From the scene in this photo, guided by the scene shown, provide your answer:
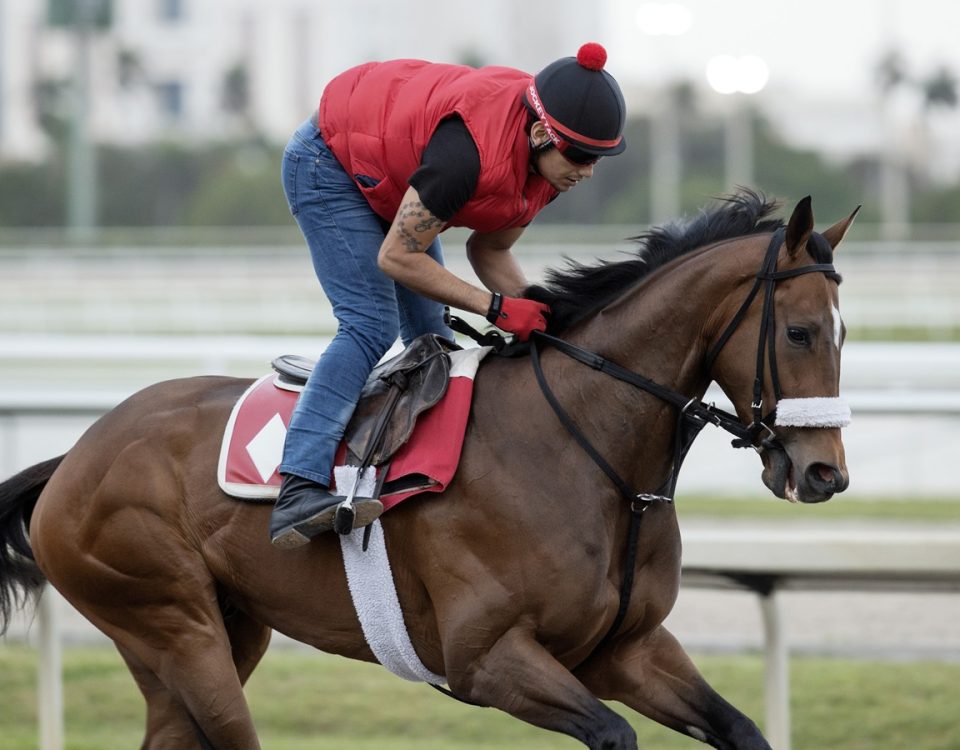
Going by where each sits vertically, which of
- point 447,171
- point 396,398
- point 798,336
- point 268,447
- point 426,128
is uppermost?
point 426,128

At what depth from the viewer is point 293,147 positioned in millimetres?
3750

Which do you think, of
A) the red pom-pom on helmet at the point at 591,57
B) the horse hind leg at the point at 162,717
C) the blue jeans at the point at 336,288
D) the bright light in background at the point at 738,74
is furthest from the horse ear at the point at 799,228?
the bright light in background at the point at 738,74

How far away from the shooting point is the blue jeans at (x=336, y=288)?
3508 mm

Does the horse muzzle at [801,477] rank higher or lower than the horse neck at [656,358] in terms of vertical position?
lower

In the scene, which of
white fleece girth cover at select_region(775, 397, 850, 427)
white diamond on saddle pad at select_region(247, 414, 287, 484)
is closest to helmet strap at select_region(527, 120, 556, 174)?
white fleece girth cover at select_region(775, 397, 850, 427)

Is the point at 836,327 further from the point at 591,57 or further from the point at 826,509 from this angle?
the point at 826,509

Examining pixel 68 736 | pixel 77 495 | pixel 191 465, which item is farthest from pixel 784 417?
pixel 68 736

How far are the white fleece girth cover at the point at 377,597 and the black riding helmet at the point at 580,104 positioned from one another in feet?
3.32

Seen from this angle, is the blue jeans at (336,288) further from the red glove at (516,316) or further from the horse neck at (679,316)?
the horse neck at (679,316)

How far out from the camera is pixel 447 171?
3293mm

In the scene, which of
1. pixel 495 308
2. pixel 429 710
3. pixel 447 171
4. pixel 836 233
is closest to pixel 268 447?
pixel 495 308

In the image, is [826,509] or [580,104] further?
[826,509]

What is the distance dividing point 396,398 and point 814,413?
100 centimetres

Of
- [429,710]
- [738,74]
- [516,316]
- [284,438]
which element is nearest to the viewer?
[516,316]
